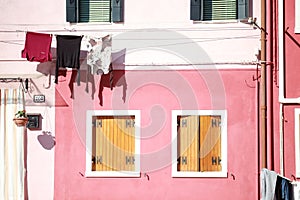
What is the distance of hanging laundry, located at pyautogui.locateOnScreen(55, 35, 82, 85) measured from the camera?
15102mm

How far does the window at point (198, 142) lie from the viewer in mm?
15047

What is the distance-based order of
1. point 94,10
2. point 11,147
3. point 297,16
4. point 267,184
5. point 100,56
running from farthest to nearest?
point 94,10
point 11,147
point 100,56
point 297,16
point 267,184

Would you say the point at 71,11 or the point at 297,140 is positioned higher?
the point at 71,11

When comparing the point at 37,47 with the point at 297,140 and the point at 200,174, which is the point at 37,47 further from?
the point at 297,140

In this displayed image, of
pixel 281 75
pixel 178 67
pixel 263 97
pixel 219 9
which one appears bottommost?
pixel 263 97

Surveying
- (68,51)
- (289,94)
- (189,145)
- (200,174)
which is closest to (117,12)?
(68,51)

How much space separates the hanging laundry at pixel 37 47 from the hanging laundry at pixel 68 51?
0.25m

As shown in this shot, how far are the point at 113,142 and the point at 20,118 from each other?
2292 millimetres

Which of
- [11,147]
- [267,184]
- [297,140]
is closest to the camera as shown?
[267,184]

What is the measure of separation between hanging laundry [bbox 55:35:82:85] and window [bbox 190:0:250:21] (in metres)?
2.89

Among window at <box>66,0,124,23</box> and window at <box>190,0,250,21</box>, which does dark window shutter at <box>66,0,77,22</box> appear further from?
window at <box>190,0,250,21</box>

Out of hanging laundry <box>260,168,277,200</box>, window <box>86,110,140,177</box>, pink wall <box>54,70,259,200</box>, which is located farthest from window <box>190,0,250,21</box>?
hanging laundry <box>260,168,277,200</box>

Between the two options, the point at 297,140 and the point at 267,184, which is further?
the point at 297,140

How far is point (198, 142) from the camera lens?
15117mm
